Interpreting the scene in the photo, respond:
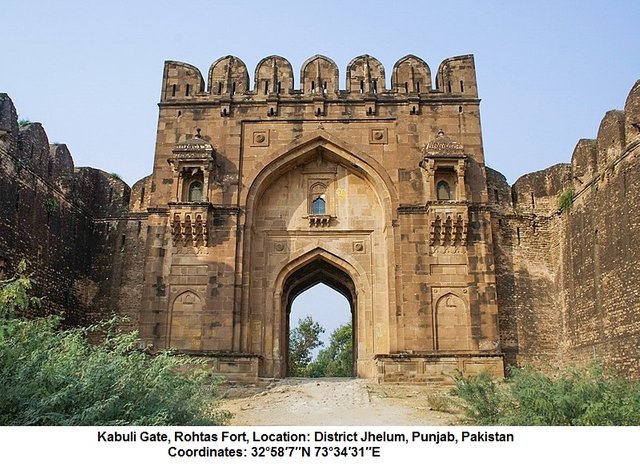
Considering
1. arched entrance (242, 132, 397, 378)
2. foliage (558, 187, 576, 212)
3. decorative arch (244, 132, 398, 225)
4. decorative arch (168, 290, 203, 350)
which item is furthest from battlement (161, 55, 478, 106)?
decorative arch (168, 290, 203, 350)

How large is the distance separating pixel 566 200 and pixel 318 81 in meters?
7.22

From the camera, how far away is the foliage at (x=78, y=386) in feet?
19.2

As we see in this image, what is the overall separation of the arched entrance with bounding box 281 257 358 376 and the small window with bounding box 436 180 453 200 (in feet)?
10.2

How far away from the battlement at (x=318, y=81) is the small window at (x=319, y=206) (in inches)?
101

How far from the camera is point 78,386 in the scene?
6188 mm

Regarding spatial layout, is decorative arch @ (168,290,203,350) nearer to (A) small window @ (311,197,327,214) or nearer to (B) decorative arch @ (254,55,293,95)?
(A) small window @ (311,197,327,214)

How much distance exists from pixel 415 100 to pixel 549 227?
528cm

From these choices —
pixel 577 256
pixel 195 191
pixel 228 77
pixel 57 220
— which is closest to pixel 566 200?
pixel 577 256

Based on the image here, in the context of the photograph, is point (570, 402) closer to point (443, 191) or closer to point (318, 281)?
point (443, 191)

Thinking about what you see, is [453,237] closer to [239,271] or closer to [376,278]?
[376,278]

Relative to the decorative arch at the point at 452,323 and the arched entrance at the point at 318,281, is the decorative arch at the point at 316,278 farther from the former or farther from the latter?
the decorative arch at the point at 452,323

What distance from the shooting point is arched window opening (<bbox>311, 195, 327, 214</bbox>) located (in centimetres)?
1594

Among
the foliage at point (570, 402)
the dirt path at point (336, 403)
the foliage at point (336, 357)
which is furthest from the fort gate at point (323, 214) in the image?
the foliage at point (336, 357)

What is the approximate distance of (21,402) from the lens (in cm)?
589
